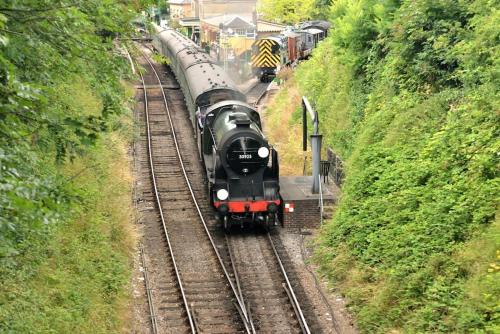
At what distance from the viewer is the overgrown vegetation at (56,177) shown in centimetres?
594

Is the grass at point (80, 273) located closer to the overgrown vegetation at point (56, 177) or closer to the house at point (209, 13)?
the overgrown vegetation at point (56, 177)

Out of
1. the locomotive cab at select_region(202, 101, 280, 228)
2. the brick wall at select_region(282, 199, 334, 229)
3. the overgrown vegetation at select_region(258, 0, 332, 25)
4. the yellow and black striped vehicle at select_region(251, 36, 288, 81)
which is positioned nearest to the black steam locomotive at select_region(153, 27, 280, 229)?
the locomotive cab at select_region(202, 101, 280, 228)

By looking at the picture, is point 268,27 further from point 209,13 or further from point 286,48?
point 209,13

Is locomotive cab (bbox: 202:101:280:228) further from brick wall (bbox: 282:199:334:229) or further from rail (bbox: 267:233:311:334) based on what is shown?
rail (bbox: 267:233:311:334)

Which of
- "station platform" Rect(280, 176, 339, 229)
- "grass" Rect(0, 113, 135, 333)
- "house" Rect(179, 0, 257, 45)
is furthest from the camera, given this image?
"house" Rect(179, 0, 257, 45)

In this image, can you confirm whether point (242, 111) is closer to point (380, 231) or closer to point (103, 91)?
point (380, 231)

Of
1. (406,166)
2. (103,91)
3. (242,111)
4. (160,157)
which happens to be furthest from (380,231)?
(160,157)

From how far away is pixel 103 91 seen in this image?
361 inches

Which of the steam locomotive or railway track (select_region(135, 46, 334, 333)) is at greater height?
the steam locomotive

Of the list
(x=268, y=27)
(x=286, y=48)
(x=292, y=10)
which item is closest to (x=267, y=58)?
(x=286, y=48)

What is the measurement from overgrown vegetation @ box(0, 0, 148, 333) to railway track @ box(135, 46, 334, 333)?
1.04 meters

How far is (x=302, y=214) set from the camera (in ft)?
59.9

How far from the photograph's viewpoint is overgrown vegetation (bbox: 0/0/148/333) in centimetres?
594

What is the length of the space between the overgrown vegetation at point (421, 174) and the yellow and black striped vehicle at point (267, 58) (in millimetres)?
19721
